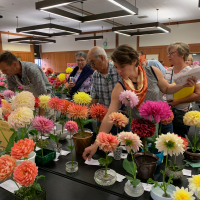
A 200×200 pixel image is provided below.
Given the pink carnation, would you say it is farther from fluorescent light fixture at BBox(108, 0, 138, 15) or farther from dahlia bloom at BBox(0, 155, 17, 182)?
fluorescent light fixture at BBox(108, 0, 138, 15)

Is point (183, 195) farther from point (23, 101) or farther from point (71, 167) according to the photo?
point (23, 101)

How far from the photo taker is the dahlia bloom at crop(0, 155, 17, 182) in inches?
25.0

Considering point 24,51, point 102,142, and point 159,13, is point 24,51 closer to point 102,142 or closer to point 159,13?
point 159,13

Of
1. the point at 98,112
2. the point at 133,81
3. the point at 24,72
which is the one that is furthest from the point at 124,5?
the point at 98,112

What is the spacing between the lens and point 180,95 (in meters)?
1.83

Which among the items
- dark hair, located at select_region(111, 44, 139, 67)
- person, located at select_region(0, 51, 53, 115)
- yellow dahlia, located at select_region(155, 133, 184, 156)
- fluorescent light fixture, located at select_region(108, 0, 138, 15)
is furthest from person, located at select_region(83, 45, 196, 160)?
fluorescent light fixture, located at select_region(108, 0, 138, 15)

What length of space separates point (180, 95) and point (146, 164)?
3.67 feet

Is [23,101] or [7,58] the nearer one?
[23,101]

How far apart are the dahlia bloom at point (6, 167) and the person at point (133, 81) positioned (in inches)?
19.9

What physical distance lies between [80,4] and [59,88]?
3547mm

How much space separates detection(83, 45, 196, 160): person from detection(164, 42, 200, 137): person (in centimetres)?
35

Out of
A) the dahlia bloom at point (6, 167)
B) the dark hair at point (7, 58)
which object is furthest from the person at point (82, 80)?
the dahlia bloom at point (6, 167)

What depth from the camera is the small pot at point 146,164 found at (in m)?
0.92

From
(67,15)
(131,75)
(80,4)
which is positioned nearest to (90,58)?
(131,75)
